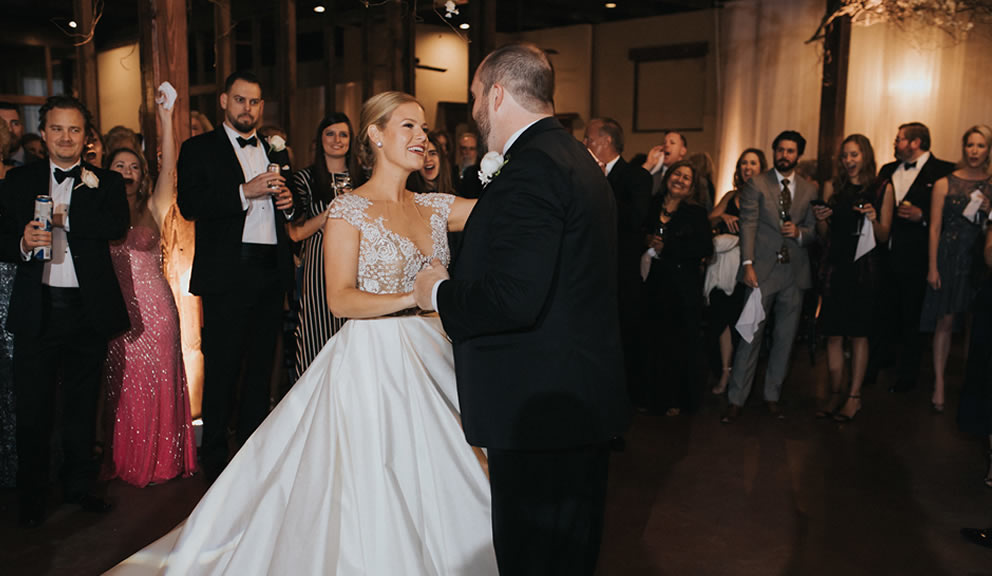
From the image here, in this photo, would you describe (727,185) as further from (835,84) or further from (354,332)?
(354,332)

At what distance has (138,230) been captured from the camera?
382cm

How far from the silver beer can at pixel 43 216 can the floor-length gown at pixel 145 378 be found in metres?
0.62

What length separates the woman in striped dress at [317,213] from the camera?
3.62 metres

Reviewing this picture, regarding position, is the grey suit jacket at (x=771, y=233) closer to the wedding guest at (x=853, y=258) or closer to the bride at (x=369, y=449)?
the wedding guest at (x=853, y=258)

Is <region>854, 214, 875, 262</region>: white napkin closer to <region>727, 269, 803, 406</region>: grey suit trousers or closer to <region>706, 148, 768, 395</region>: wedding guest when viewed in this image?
<region>727, 269, 803, 406</region>: grey suit trousers

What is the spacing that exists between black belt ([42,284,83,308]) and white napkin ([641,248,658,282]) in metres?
3.20

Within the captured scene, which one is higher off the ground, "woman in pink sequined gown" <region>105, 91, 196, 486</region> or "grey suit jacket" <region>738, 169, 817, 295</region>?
"grey suit jacket" <region>738, 169, 817, 295</region>

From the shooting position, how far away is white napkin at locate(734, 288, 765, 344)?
4.85 m

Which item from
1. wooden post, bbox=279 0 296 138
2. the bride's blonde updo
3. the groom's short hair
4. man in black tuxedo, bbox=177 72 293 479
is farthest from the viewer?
wooden post, bbox=279 0 296 138

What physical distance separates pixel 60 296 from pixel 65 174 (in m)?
0.51

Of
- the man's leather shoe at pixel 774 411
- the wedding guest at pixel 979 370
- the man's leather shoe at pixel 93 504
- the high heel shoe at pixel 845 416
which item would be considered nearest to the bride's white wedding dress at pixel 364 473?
the man's leather shoe at pixel 93 504

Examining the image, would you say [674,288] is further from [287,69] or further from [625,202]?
[287,69]

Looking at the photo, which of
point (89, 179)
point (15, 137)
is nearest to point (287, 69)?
point (15, 137)

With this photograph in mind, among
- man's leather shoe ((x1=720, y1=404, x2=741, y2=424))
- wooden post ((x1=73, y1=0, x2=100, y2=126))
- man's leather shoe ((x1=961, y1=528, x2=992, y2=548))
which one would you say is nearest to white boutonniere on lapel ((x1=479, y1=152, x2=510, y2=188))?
man's leather shoe ((x1=961, y1=528, x2=992, y2=548))
